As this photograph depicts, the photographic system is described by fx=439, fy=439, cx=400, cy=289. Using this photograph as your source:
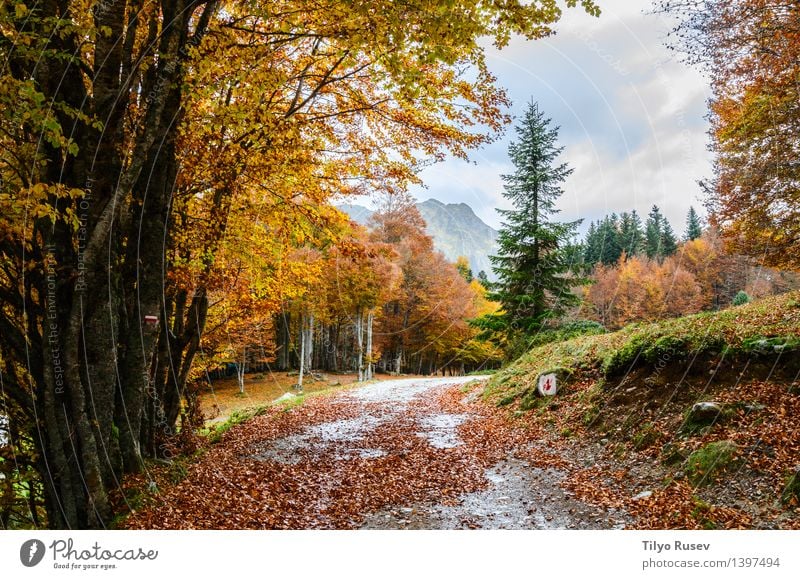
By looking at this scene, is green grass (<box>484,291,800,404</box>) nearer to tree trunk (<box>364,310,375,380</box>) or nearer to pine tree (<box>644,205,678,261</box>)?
pine tree (<box>644,205,678,261</box>)

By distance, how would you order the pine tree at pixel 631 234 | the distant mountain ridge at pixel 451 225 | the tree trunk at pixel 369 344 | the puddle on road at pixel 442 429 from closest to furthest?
the pine tree at pixel 631 234, the distant mountain ridge at pixel 451 225, the puddle on road at pixel 442 429, the tree trunk at pixel 369 344

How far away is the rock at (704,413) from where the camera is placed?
582 cm

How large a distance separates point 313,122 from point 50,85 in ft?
14.0

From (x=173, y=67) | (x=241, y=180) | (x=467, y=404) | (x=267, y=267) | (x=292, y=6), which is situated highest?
(x=292, y=6)

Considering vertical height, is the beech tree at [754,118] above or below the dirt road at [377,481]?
above

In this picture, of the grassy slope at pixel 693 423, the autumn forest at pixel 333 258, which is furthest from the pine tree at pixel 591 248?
the grassy slope at pixel 693 423

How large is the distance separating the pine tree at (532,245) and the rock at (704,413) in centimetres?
543

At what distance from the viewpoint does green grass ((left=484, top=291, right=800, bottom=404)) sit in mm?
6293

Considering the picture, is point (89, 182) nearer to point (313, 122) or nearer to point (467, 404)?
point (313, 122)

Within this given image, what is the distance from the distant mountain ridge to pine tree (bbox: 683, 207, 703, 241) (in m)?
3.61

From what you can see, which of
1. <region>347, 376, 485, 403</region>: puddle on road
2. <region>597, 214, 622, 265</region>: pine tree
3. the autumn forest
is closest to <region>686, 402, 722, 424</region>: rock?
the autumn forest

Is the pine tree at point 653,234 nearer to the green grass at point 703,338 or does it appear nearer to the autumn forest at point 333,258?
the autumn forest at point 333,258
